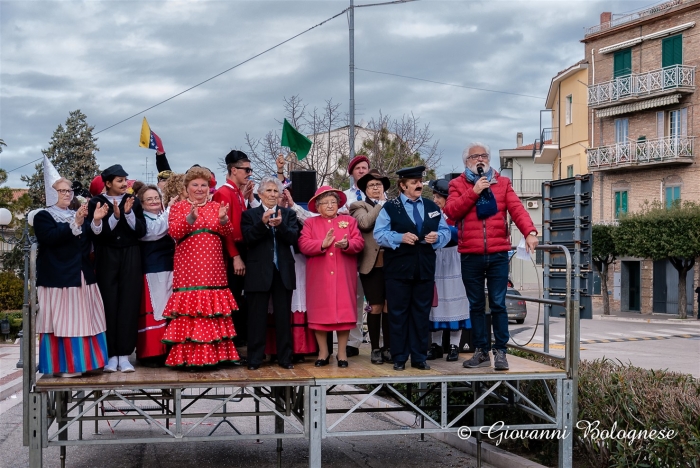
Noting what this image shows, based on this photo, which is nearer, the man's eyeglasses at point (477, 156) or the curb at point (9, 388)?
the man's eyeglasses at point (477, 156)

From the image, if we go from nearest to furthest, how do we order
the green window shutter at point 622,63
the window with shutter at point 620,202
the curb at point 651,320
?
1. the curb at point 651,320
2. the green window shutter at point 622,63
3. the window with shutter at point 620,202

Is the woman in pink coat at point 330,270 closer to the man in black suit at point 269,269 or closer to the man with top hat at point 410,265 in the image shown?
the man in black suit at point 269,269

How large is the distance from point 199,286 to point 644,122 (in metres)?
43.4

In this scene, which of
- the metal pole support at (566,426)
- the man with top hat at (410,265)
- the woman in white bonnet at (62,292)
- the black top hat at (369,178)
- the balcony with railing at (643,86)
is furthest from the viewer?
the balcony with railing at (643,86)

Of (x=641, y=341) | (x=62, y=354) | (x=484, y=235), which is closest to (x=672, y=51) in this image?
(x=641, y=341)

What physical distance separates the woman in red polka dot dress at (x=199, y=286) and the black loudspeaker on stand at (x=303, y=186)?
1379 millimetres

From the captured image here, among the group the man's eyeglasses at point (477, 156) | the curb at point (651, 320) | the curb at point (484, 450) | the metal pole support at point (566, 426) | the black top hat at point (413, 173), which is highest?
the man's eyeglasses at point (477, 156)

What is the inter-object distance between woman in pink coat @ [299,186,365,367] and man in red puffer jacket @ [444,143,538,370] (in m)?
1.05

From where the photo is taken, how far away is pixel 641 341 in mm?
25969

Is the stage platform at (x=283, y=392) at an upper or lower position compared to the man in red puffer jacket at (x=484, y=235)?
lower

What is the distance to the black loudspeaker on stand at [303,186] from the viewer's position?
9031 mm

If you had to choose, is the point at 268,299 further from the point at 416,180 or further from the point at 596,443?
the point at 596,443

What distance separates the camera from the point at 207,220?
769cm

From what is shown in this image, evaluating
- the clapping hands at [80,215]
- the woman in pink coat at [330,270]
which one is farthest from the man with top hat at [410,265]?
the clapping hands at [80,215]
